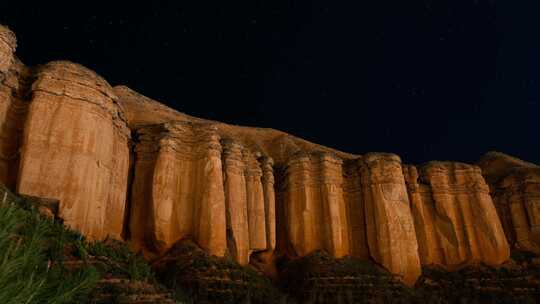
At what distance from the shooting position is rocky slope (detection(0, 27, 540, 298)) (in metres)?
19.4

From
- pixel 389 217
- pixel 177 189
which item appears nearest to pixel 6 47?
pixel 177 189

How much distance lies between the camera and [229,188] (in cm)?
2786

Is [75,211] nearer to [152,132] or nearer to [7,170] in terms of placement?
[7,170]

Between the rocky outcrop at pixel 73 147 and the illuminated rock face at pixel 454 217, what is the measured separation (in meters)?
22.1

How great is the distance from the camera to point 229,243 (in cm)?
2636

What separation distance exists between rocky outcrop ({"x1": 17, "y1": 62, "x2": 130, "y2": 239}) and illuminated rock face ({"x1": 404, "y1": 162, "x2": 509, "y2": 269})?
2207 centimetres

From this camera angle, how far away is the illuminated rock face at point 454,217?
32688mm

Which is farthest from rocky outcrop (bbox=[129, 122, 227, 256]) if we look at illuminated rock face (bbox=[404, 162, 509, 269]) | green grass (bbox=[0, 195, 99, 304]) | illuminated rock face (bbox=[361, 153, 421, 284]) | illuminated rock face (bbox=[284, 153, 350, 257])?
green grass (bbox=[0, 195, 99, 304])

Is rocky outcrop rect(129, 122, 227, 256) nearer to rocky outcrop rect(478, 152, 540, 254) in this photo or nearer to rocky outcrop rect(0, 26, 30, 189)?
rocky outcrop rect(0, 26, 30, 189)

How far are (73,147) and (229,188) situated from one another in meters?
10.5

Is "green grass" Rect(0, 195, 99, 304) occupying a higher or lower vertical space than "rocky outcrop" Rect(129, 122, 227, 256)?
lower

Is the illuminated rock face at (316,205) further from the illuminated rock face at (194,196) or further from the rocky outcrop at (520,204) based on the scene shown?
the rocky outcrop at (520,204)

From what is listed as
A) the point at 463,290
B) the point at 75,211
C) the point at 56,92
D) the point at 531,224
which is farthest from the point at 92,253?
the point at 531,224

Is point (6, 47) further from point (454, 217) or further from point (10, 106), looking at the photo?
point (454, 217)
